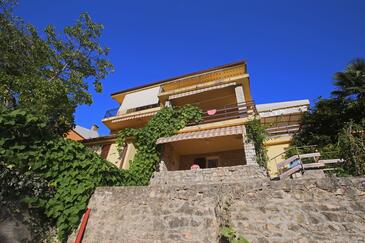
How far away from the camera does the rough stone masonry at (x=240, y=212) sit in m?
3.76

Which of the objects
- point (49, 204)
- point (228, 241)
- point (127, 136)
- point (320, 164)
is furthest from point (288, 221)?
point (127, 136)

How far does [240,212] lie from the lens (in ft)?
14.2

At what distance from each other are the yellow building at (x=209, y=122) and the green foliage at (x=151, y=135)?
0.55m

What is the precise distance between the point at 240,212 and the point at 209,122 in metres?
8.75

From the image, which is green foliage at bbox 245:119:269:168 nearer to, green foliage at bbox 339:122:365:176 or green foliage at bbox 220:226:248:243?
green foliage at bbox 339:122:365:176

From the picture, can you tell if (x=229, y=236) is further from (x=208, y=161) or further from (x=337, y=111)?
(x=337, y=111)

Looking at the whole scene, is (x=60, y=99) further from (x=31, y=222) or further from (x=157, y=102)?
(x=31, y=222)

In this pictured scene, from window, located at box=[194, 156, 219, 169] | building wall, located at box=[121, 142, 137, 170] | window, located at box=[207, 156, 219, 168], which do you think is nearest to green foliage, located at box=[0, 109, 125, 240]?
building wall, located at box=[121, 142, 137, 170]

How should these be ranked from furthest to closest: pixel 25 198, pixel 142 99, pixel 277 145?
1. pixel 142 99
2. pixel 277 145
3. pixel 25 198

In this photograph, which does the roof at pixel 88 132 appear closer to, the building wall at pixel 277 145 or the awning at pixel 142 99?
the awning at pixel 142 99

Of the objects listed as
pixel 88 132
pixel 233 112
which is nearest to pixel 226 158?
pixel 233 112

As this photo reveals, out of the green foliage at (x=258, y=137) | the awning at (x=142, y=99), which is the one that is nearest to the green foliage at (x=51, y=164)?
the green foliage at (x=258, y=137)

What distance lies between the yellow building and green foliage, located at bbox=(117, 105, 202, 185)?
1.81 feet

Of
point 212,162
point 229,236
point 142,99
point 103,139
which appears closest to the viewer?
point 229,236
